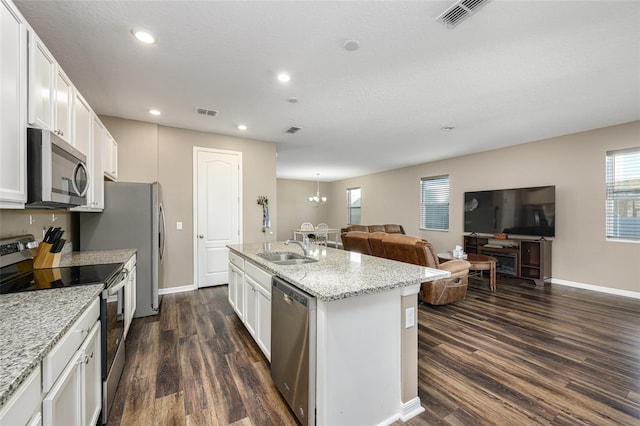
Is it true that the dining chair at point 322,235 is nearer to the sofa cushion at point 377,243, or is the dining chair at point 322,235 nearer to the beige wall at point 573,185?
the beige wall at point 573,185

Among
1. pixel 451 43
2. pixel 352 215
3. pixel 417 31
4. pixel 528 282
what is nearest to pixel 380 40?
pixel 417 31

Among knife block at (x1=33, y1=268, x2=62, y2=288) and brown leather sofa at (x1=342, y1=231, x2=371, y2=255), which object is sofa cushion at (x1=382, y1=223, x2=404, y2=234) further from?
knife block at (x1=33, y1=268, x2=62, y2=288)

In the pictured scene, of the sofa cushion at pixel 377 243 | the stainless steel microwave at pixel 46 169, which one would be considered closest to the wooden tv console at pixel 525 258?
the sofa cushion at pixel 377 243

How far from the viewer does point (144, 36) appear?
2232 millimetres

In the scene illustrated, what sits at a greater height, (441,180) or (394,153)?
(394,153)

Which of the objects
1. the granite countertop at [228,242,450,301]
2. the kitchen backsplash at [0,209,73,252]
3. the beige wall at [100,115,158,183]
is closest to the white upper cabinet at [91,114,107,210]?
the kitchen backsplash at [0,209,73,252]

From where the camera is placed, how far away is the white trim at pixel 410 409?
70.7 inches

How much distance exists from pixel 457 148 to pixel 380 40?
445cm

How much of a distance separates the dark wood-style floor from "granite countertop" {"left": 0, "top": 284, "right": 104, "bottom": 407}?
37.0 inches

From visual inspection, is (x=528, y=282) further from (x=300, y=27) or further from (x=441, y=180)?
(x=300, y=27)

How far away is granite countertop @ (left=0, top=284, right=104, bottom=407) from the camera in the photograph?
2.72 ft

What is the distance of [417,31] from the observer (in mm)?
2193

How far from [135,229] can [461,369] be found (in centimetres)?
388

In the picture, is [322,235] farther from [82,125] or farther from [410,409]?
[410,409]
